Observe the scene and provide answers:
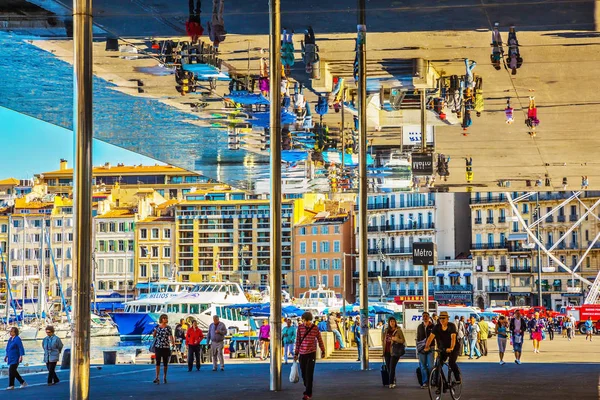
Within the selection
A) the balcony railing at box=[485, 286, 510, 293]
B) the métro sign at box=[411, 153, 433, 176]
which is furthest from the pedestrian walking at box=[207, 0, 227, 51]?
the balcony railing at box=[485, 286, 510, 293]

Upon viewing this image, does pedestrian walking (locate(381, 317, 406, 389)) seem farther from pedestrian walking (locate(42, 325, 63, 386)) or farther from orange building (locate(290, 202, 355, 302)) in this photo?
orange building (locate(290, 202, 355, 302))

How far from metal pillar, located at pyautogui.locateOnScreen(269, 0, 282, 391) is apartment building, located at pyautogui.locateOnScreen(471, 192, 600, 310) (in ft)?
321

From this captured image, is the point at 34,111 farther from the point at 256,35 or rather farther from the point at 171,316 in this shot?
the point at 171,316

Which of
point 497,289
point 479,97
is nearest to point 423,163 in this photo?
point 479,97

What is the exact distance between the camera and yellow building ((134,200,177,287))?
157250 mm

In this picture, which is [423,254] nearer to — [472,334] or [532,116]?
[532,116]

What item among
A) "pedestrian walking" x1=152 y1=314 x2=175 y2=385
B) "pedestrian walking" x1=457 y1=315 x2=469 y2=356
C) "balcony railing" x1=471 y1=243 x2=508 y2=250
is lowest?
"pedestrian walking" x1=457 y1=315 x2=469 y2=356

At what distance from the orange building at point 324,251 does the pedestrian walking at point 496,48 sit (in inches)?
4626

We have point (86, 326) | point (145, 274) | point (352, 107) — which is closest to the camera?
point (86, 326)

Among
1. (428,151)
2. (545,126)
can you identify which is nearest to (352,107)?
(428,151)

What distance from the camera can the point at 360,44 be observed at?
24.5 m

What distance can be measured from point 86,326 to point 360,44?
36.0ft

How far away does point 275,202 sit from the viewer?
2056cm

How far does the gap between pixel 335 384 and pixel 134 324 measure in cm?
7350
